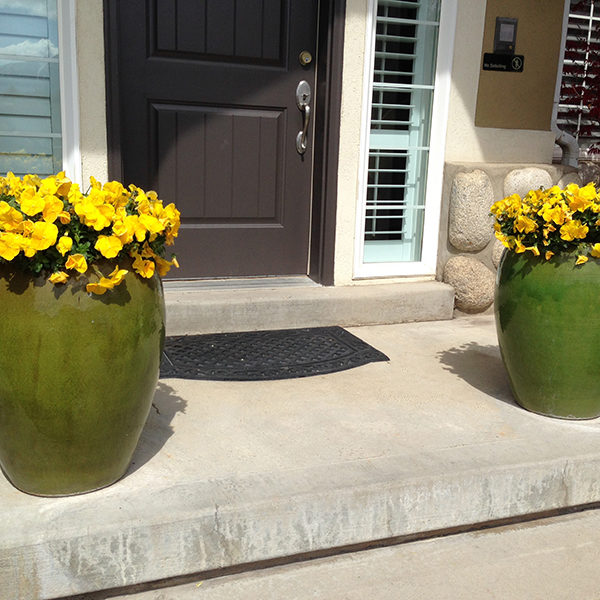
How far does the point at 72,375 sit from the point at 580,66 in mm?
4939

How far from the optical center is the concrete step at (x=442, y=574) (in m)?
2.06

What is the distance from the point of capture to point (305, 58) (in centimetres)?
414

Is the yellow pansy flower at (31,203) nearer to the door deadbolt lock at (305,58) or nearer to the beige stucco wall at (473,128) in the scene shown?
the door deadbolt lock at (305,58)

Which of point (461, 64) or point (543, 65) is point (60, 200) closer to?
point (461, 64)

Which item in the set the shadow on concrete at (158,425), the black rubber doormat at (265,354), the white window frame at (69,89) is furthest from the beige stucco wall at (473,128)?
the shadow on concrete at (158,425)

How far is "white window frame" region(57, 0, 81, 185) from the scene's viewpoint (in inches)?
137

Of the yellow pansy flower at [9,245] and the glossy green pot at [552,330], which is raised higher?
the yellow pansy flower at [9,245]

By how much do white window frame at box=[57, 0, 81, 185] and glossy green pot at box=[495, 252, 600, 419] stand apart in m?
2.27

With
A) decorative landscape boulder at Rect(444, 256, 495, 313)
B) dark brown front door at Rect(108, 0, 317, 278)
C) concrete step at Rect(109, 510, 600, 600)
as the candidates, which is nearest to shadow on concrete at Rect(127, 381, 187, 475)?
concrete step at Rect(109, 510, 600, 600)

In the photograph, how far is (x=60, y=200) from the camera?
6.21ft

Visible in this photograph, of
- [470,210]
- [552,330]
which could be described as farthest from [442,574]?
[470,210]

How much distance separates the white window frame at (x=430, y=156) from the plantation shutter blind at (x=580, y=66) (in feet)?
5.12

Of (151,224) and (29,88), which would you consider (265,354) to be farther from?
(29,88)

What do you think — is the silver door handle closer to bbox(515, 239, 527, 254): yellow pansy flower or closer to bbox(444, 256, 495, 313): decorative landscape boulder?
bbox(444, 256, 495, 313): decorative landscape boulder
